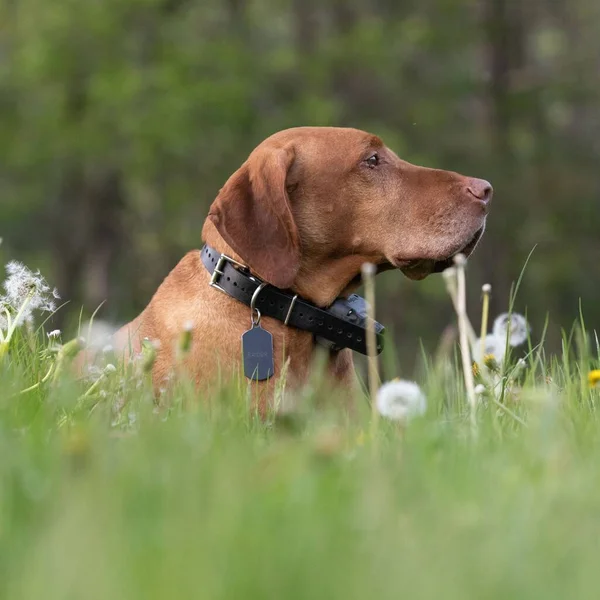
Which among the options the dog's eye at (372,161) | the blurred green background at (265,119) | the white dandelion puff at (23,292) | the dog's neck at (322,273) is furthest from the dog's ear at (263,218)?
the blurred green background at (265,119)

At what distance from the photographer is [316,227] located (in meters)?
4.39

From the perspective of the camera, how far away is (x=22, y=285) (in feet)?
11.1

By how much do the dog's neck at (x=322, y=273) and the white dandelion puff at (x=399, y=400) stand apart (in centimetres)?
189

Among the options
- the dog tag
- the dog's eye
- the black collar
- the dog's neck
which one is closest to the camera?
the dog tag

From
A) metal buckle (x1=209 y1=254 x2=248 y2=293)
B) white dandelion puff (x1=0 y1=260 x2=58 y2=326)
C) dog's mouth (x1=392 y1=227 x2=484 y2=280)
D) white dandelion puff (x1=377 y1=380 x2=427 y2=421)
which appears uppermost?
dog's mouth (x1=392 y1=227 x2=484 y2=280)

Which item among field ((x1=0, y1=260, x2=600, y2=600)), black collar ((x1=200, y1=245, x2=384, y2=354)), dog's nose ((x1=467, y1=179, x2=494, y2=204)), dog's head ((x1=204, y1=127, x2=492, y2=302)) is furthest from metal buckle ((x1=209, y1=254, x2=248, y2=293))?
field ((x1=0, y1=260, x2=600, y2=600))

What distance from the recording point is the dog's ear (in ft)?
13.3

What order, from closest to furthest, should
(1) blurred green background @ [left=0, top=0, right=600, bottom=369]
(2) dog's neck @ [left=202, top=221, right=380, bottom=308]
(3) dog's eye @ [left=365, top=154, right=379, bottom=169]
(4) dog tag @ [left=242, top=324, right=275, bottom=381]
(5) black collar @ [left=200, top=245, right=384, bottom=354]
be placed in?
1. (4) dog tag @ [left=242, top=324, right=275, bottom=381]
2. (5) black collar @ [left=200, top=245, right=384, bottom=354]
3. (2) dog's neck @ [left=202, top=221, right=380, bottom=308]
4. (3) dog's eye @ [left=365, top=154, right=379, bottom=169]
5. (1) blurred green background @ [left=0, top=0, right=600, bottom=369]

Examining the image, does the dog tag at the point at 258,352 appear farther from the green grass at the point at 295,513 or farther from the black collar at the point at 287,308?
the green grass at the point at 295,513

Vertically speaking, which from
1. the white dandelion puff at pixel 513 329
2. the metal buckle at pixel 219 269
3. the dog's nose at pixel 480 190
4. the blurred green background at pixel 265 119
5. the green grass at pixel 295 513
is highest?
the blurred green background at pixel 265 119

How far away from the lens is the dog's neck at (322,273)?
14.1ft

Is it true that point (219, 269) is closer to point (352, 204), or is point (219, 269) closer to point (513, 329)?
point (352, 204)

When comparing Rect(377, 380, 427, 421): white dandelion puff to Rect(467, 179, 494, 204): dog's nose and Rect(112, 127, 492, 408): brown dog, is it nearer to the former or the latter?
Rect(112, 127, 492, 408): brown dog

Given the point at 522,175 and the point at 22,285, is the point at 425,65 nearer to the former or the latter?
the point at 522,175
